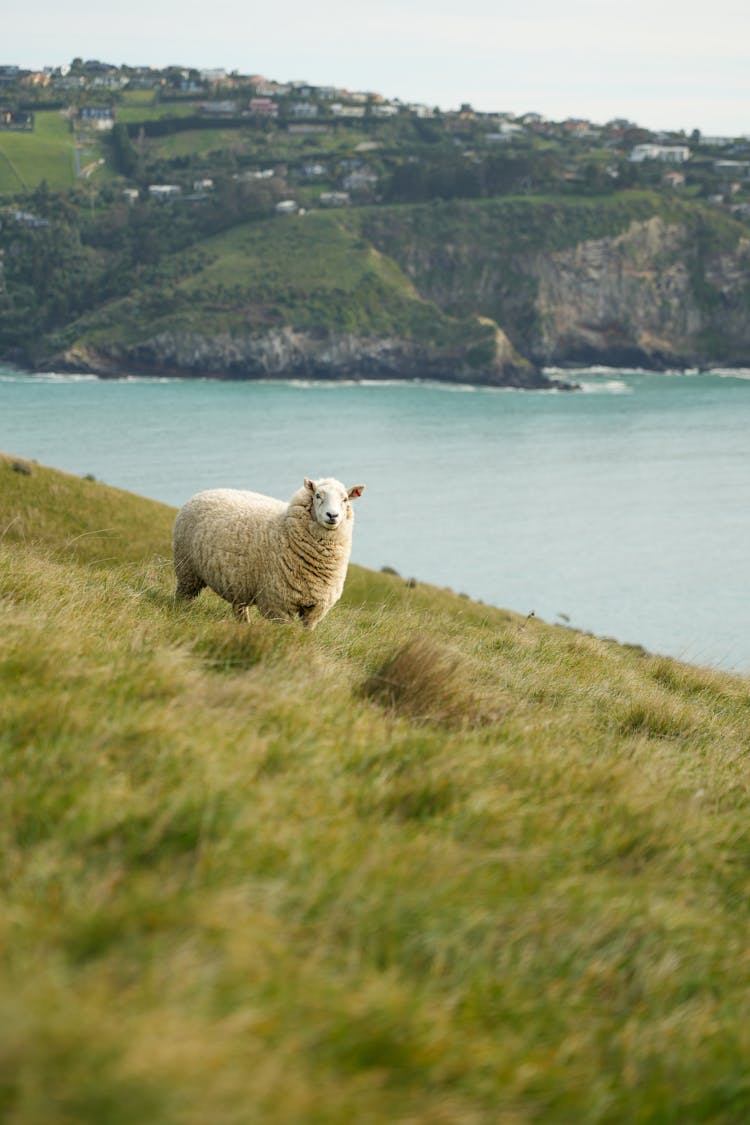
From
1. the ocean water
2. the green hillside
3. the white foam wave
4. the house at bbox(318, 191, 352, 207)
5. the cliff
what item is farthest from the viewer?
the house at bbox(318, 191, 352, 207)

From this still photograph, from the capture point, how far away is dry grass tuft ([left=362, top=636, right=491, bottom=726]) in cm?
602

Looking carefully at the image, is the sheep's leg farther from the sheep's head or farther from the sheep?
the sheep's head

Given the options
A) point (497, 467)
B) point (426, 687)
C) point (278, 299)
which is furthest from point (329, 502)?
point (278, 299)

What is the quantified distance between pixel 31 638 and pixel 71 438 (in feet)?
386

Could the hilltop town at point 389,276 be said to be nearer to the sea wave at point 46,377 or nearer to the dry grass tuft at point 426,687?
the sea wave at point 46,377

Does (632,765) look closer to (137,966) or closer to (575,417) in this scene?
(137,966)

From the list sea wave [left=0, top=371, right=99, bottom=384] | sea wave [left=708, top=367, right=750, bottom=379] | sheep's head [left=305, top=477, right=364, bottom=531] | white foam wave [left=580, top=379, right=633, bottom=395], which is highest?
sea wave [left=708, top=367, right=750, bottom=379]

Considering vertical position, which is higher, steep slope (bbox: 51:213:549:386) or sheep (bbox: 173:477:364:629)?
steep slope (bbox: 51:213:549:386)

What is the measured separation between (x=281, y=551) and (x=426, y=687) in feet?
13.5

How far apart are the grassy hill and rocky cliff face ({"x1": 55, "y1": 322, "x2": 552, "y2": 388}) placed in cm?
16090

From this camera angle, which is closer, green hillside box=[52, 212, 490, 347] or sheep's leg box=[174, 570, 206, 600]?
sheep's leg box=[174, 570, 206, 600]

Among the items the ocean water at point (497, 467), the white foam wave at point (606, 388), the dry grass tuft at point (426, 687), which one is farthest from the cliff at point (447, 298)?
the dry grass tuft at point (426, 687)

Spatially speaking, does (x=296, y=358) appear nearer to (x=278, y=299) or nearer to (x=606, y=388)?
(x=278, y=299)

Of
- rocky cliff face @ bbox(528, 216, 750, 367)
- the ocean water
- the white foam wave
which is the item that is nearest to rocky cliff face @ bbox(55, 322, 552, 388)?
the ocean water
